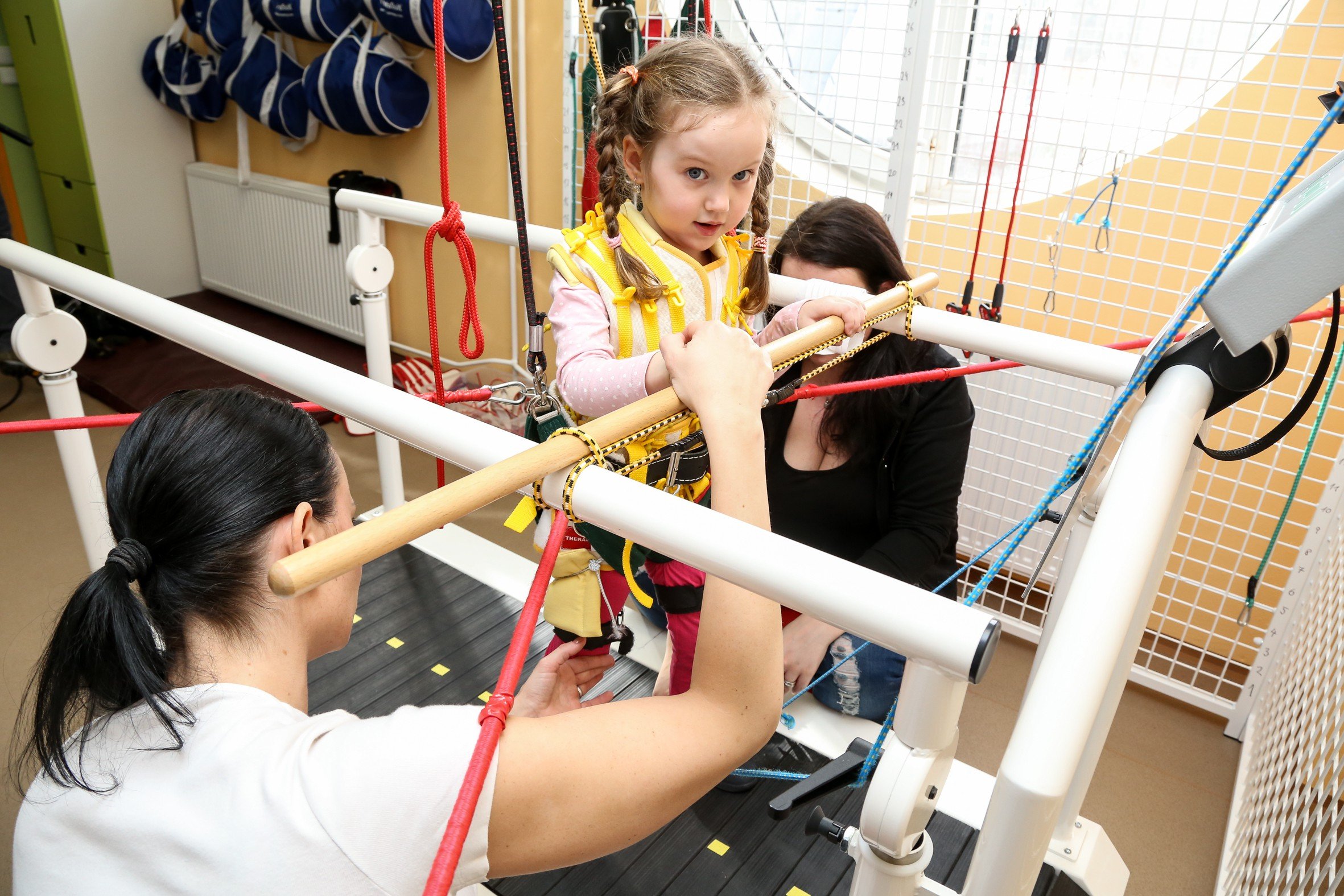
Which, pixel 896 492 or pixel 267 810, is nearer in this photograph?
pixel 267 810

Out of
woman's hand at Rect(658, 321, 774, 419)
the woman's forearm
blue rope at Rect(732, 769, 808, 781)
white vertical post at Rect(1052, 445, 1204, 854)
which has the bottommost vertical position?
blue rope at Rect(732, 769, 808, 781)

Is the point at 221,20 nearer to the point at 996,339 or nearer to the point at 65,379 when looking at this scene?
the point at 65,379

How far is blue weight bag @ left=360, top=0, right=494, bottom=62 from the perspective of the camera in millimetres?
2918

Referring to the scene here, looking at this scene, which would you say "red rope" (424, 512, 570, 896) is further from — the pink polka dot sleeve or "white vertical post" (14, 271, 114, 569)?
"white vertical post" (14, 271, 114, 569)

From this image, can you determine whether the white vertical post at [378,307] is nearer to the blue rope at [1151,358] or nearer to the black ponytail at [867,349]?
the black ponytail at [867,349]

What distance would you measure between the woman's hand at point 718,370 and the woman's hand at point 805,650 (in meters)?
0.78

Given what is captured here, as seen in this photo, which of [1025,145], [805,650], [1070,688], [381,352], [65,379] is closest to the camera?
[1070,688]

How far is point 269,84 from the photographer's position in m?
3.59

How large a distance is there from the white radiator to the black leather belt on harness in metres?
2.90

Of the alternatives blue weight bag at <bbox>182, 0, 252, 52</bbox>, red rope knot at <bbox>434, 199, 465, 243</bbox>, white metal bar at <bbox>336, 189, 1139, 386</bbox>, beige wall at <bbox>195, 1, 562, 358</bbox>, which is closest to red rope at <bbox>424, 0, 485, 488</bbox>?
red rope knot at <bbox>434, 199, 465, 243</bbox>

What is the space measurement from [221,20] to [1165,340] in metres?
4.02

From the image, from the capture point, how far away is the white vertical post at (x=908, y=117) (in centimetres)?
204

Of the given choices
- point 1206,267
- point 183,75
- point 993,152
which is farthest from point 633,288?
point 183,75

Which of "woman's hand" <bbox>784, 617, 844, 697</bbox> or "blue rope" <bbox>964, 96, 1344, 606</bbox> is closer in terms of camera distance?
"blue rope" <bbox>964, 96, 1344, 606</bbox>
